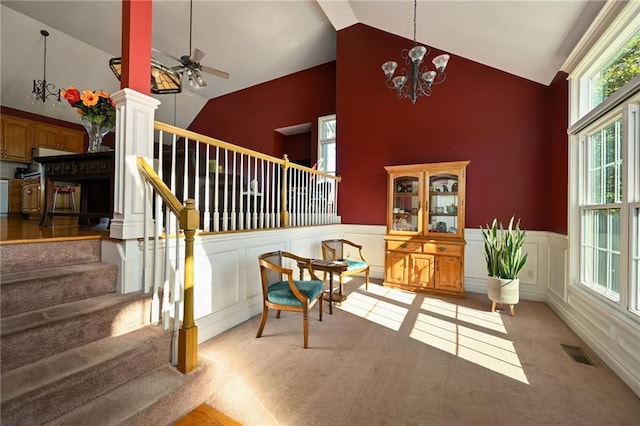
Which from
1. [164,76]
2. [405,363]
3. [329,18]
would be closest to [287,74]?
[329,18]

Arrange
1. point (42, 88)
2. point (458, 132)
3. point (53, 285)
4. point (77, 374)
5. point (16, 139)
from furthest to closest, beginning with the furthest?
1. point (16, 139)
2. point (42, 88)
3. point (458, 132)
4. point (53, 285)
5. point (77, 374)

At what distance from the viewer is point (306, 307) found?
2.46 meters

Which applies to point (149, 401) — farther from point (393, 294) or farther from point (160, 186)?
point (393, 294)

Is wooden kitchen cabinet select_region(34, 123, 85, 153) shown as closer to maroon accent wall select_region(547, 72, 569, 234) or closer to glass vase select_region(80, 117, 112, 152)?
glass vase select_region(80, 117, 112, 152)

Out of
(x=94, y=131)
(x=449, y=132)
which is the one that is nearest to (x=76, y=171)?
(x=94, y=131)

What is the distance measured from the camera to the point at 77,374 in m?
1.27

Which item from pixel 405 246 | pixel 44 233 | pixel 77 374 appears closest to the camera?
pixel 77 374

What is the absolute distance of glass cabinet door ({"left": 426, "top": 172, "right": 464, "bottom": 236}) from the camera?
4.12 m

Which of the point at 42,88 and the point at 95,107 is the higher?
the point at 42,88

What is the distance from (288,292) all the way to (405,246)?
234 centimetres

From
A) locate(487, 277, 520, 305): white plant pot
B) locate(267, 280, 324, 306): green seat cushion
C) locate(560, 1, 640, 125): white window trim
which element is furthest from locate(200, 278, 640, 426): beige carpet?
locate(560, 1, 640, 125): white window trim

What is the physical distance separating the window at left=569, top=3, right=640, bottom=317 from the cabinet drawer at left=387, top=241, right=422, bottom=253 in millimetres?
1741

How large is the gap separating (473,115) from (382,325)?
11.7 ft

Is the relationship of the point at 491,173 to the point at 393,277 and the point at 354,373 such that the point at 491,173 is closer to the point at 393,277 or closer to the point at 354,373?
the point at 393,277
